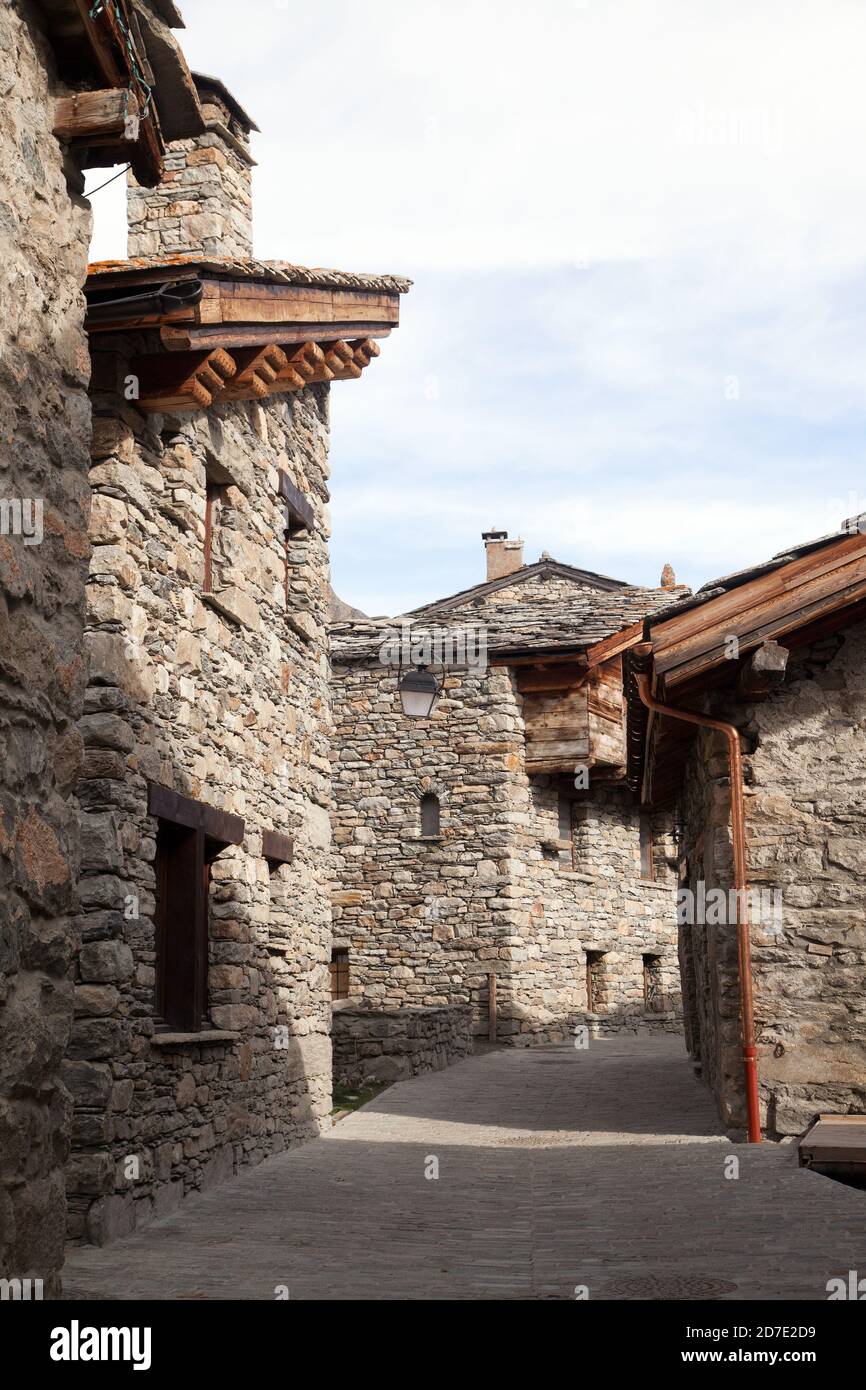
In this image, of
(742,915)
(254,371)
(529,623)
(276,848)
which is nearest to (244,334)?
(254,371)

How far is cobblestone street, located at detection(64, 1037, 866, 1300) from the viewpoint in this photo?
5105mm

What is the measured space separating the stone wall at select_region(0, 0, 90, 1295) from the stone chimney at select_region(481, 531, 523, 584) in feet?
72.9

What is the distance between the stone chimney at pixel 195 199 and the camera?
32.7 ft

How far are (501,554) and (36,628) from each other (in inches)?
903

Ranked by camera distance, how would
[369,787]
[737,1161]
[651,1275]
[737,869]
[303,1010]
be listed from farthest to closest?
[369,787]
[303,1010]
[737,869]
[737,1161]
[651,1275]

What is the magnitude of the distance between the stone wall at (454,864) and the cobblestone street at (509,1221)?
7.60 meters

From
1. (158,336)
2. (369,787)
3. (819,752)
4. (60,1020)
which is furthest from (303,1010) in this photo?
(369,787)

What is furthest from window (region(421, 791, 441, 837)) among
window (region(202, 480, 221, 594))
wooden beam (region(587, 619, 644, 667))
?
window (region(202, 480, 221, 594))

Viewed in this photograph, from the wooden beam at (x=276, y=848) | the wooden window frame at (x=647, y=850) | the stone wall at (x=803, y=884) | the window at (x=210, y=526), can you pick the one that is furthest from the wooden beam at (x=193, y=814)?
the wooden window frame at (x=647, y=850)

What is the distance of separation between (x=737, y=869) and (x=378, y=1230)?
3594 mm

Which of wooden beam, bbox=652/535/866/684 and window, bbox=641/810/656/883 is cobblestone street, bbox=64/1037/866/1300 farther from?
window, bbox=641/810/656/883

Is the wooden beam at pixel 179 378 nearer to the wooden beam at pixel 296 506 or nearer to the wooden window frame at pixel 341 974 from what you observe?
the wooden beam at pixel 296 506

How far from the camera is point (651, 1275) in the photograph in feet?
16.7
